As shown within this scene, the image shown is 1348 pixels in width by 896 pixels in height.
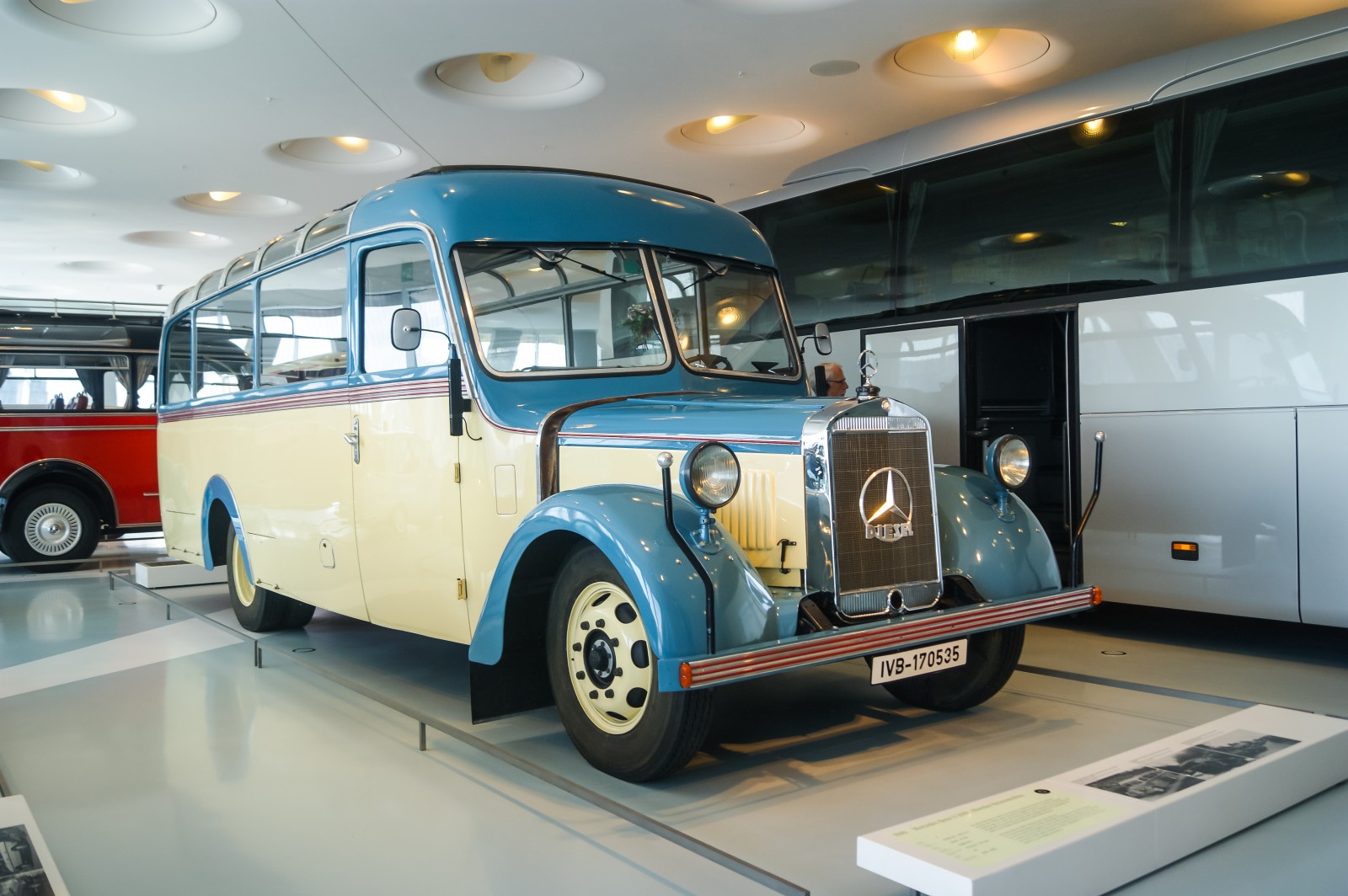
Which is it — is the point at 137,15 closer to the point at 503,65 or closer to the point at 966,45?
the point at 503,65

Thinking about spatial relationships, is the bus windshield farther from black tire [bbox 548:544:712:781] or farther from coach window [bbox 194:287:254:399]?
coach window [bbox 194:287:254:399]

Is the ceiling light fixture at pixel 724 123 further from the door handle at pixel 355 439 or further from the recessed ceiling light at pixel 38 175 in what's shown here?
the door handle at pixel 355 439

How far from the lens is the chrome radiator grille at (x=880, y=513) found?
11.9ft

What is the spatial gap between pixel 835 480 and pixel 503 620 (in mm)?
1320

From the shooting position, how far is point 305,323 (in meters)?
5.41

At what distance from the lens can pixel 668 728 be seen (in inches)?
131

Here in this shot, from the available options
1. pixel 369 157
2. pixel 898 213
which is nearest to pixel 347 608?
pixel 898 213

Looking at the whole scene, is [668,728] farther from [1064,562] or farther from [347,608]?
[1064,562]

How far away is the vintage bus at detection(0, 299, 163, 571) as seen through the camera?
10.7 meters

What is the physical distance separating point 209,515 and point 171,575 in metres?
1.77

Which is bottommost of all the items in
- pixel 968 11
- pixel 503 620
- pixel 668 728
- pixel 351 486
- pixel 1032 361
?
pixel 668 728

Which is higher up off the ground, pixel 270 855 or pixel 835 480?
pixel 835 480

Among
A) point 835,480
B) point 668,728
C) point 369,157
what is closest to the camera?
point 668,728

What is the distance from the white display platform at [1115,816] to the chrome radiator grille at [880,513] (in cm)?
90
